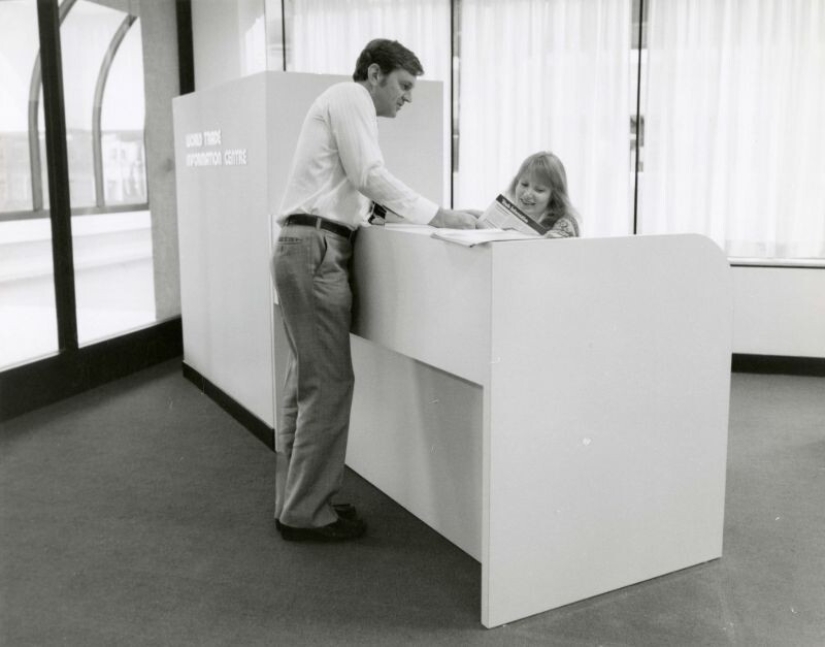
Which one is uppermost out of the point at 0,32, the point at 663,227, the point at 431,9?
the point at 431,9

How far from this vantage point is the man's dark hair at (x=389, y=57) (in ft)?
8.89

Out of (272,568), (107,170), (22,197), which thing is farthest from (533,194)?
(107,170)

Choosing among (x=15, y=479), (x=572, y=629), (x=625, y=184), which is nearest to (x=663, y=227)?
(x=625, y=184)

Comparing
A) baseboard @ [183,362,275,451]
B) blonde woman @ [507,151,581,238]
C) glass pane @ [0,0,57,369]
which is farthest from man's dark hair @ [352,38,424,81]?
glass pane @ [0,0,57,369]

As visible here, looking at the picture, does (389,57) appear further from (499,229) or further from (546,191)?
(546,191)

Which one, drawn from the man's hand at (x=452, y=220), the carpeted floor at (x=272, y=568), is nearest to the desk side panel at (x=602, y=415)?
the carpeted floor at (x=272, y=568)

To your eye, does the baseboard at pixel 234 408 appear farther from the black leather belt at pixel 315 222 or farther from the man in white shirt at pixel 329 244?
the black leather belt at pixel 315 222

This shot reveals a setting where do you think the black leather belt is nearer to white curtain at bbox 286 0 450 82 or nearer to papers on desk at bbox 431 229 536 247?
papers on desk at bbox 431 229 536 247

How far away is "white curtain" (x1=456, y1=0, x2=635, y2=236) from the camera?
5340 mm

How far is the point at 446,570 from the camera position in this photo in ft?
8.54

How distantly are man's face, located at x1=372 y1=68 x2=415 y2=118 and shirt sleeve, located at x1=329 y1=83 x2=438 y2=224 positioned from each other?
121mm

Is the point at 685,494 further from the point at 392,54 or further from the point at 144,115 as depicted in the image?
the point at 144,115

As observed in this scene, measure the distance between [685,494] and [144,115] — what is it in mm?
4328

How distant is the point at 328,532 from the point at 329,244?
96cm
